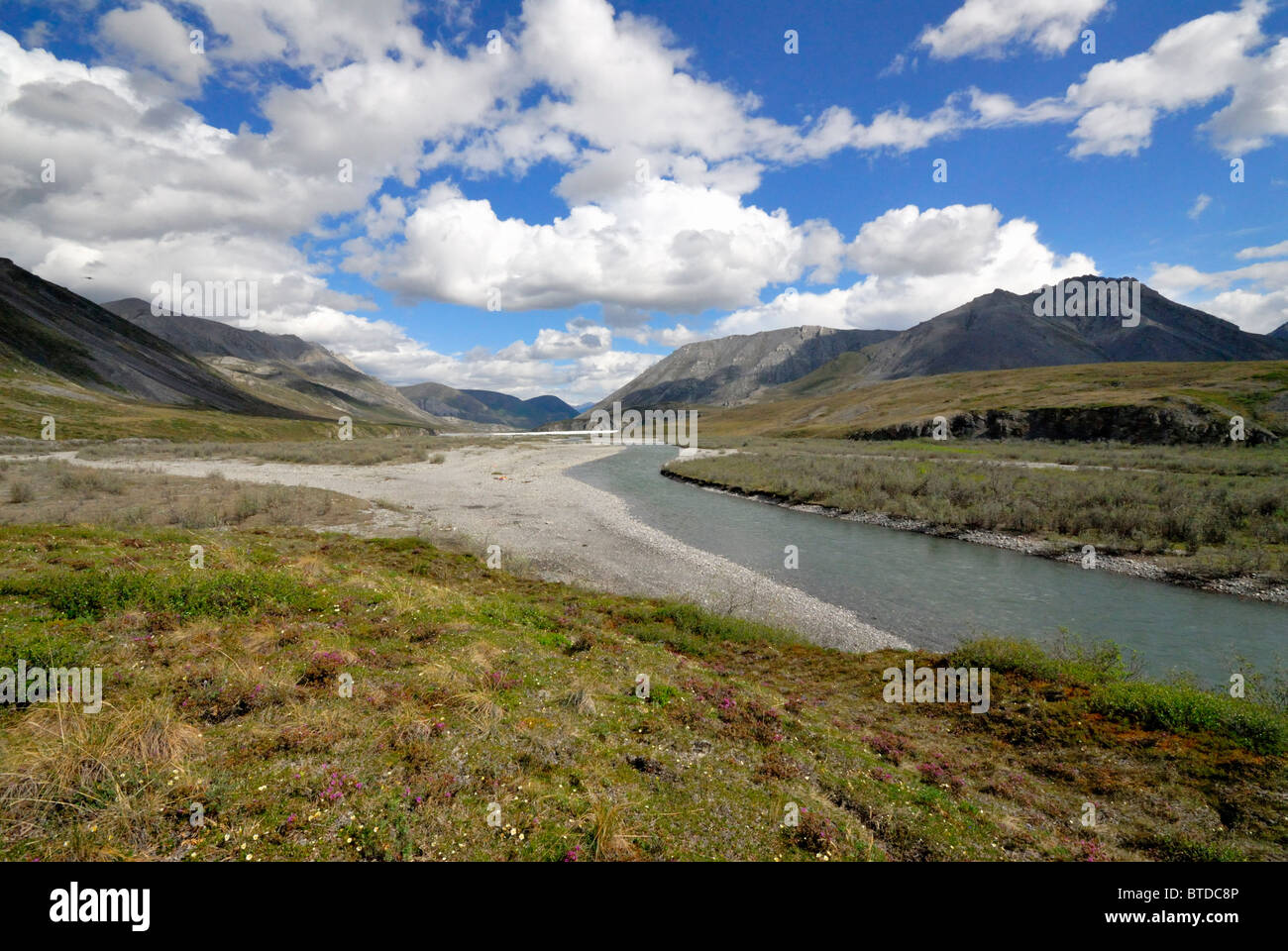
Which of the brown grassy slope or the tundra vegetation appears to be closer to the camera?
the tundra vegetation

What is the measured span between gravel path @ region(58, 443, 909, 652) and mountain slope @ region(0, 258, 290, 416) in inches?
4925

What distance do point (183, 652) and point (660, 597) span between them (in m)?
14.1

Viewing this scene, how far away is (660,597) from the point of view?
782 inches

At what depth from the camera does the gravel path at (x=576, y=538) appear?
63.8 ft

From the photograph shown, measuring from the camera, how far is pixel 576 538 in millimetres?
29375

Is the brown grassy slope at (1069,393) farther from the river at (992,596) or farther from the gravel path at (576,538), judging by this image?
the gravel path at (576,538)

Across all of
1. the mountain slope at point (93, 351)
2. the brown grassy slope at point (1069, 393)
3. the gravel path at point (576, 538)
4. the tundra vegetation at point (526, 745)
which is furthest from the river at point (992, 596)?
the mountain slope at point (93, 351)

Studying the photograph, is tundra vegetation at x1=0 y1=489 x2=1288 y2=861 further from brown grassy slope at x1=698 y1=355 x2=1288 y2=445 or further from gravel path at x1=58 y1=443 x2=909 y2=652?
brown grassy slope at x1=698 y1=355 x2=1288 y2=445

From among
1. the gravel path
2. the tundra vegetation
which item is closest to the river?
the gravel path

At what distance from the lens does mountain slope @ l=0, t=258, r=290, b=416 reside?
134 meters

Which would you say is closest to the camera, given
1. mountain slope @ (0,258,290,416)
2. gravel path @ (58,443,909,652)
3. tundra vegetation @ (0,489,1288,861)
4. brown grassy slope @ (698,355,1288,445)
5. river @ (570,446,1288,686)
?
tundra vegetation @ (0,489,1288,861)

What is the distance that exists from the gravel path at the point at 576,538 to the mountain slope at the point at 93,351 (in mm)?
125101
